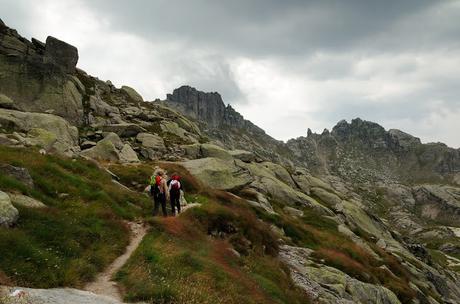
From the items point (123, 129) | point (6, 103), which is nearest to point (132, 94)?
point (123, 129)

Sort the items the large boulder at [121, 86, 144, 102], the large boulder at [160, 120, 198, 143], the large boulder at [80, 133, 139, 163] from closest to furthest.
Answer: the large boulder at [80, 133, 139, 163] → the large boulder at [160, 120, 198, 143] → the large boulder at [121, 86, 144, 102]

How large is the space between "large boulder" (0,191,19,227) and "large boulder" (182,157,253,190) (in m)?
32.0

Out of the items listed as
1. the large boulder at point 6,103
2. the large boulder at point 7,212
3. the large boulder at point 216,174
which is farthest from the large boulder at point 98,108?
the large boulder at point 7,212

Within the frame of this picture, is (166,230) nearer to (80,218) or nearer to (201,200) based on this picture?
(80,218)

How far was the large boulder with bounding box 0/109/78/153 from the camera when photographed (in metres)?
44.8

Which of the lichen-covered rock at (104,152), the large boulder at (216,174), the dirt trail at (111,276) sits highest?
the lichen-covered rock at (104,152)

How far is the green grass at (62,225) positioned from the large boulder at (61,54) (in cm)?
4538

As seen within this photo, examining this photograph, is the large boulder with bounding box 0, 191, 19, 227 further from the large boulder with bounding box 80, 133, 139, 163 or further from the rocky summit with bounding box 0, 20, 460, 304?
the large boulder with bounding box 80, 133, 139, 163

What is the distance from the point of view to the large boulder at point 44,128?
44.8 meters

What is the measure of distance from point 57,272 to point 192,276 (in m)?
5.70

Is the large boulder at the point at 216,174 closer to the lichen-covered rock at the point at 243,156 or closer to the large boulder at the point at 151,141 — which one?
the large boulder at the point at 151,141

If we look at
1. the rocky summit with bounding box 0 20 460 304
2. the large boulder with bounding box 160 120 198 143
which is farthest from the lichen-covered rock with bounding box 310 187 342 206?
the large boulder with bounding box 160 120 198 143

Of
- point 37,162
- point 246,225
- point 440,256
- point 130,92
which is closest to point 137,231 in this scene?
point 37,162

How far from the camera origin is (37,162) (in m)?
28.1
